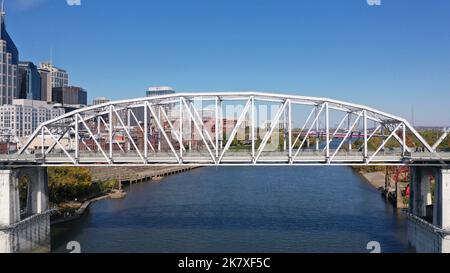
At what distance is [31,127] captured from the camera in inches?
1921

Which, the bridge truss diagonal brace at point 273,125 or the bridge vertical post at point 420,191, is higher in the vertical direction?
the bridge truss diagonal brace at point 273,125

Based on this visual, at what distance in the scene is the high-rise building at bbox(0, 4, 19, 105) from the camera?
58316mm

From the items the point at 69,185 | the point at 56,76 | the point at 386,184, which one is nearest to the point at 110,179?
the point at 69,185

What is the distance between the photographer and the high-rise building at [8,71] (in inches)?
2296

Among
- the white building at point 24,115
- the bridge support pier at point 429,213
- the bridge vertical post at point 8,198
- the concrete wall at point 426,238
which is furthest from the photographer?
the white building at point 24,115

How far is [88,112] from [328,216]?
10241mm

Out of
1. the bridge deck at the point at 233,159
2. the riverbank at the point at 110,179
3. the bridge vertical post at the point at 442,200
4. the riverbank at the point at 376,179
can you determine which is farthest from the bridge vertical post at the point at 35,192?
the riverbank at the point at 376,179

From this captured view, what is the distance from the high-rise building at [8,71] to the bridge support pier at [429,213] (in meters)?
54.6

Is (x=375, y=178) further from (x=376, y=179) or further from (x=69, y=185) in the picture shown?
(x=69, y=185)

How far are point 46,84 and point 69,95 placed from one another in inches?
352

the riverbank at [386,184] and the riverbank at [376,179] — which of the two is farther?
the riverbank at [376,179]

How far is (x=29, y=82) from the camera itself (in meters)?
67.6

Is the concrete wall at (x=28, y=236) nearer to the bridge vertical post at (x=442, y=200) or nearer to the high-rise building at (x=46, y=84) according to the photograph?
the bridge vertical post at (x=442, y=200)

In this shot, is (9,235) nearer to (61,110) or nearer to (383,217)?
(383,217)
